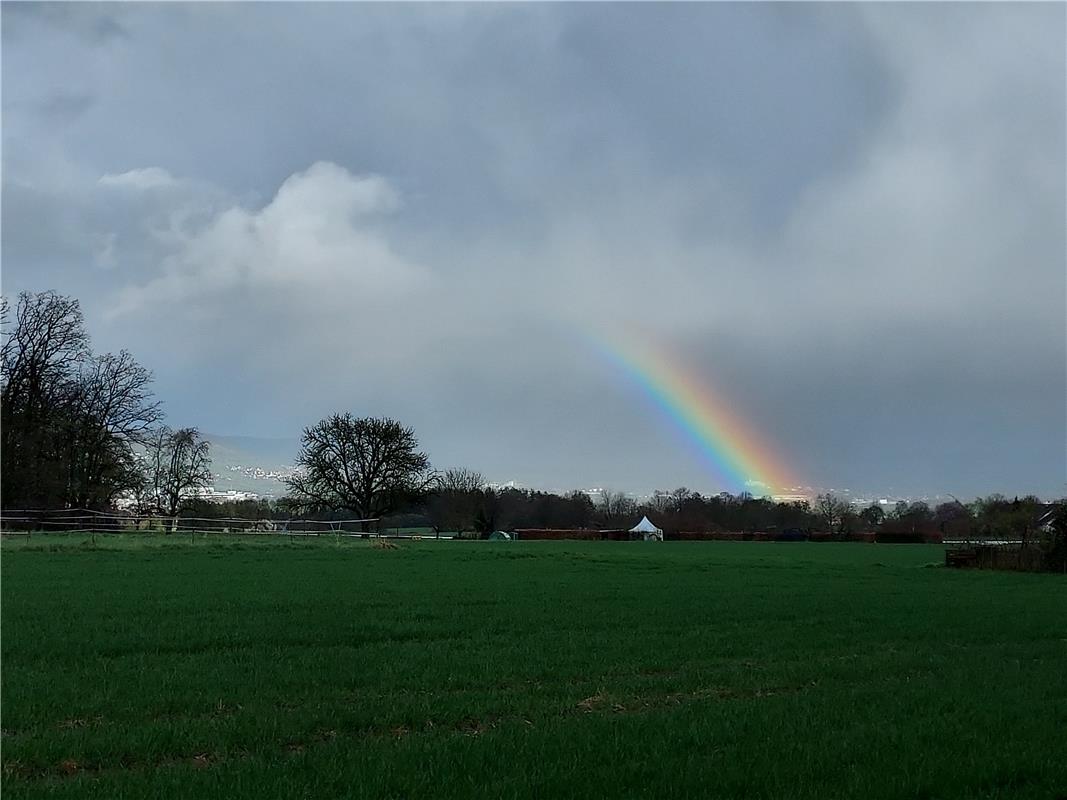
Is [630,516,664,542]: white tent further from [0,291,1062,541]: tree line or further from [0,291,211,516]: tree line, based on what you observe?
[0,291,211,516]: tree line

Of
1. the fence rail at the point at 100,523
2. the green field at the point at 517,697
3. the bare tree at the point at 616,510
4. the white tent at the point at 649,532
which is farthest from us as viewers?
the bare tree at the point at 616,510

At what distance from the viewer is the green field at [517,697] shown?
6.66 metres

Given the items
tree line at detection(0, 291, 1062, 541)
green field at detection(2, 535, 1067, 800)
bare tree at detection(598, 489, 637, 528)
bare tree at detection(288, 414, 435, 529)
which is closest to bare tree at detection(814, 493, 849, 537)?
tree line at detection(0, 291, 1062, 541)

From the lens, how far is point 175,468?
9069 centimetres

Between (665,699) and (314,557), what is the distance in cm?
3599

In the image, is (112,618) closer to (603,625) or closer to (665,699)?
(603,625)

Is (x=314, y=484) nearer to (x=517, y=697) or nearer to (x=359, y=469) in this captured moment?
(x=359, y=469)

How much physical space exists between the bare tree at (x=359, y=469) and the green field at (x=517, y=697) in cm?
7615

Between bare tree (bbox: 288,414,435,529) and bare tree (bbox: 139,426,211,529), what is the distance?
1117cm

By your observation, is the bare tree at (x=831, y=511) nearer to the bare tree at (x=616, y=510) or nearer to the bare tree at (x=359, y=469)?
the bare tree at (x=616, y=510)

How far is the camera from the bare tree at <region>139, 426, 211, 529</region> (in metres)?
88.0

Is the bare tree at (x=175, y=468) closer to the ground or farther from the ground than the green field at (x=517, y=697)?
farther from the ground

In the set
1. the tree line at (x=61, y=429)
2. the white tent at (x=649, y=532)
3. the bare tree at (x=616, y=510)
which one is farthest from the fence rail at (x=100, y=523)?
the bare tree at (x=616, y=510)

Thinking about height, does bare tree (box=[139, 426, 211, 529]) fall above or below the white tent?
above
